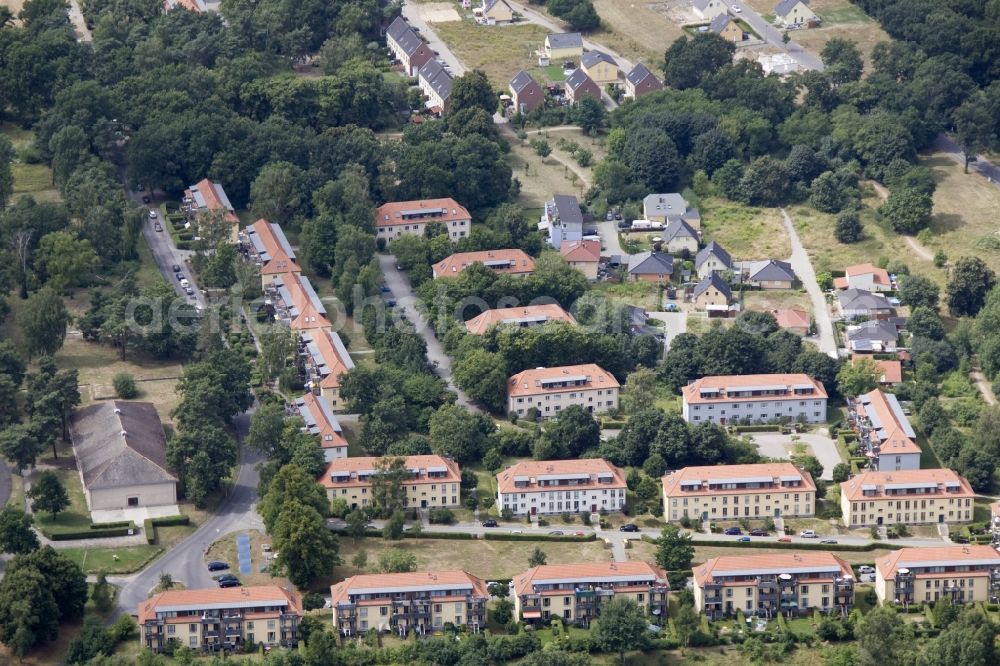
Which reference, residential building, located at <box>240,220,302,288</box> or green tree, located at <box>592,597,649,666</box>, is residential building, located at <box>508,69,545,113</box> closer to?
residential building, located at <box>240,220,302,288</box>

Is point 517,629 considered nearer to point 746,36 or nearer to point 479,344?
point 479,344

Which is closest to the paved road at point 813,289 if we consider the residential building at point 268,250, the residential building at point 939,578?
the residential building at point 939,578

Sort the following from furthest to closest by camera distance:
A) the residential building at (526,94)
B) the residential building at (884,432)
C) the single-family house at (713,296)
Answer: the residential building at (526,94) < the single-family house at (713,296) < the residential building at (884,432)

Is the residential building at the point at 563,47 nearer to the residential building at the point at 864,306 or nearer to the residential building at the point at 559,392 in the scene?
the residential building at the point at 864,306

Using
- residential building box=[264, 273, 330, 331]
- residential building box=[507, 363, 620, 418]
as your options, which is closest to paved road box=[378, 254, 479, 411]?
residential building box=[507, 363, 620, 418]

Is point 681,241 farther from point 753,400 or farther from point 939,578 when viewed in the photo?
point 939,578

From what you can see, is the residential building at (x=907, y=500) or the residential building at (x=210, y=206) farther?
the residential building at (x=210, y=206)

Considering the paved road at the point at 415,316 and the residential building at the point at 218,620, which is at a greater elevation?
the residential building at the point at 218,620

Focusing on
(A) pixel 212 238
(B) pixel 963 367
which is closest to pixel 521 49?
(A) pixel 212 238
